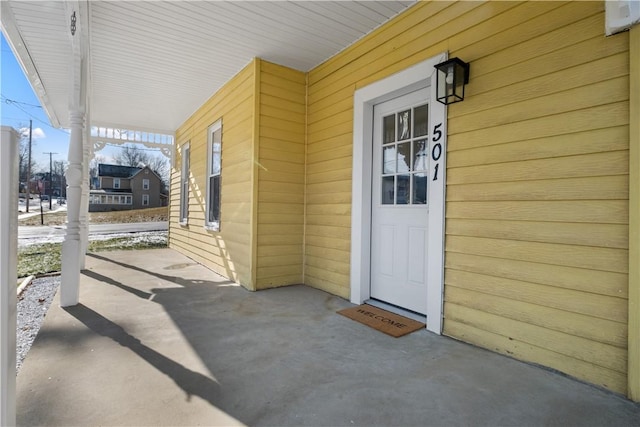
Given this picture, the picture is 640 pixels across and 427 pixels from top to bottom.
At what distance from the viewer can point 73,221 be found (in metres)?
3.17

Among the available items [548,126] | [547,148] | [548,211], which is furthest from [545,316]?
[548,126]

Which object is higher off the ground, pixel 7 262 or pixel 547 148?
pixel 547 148

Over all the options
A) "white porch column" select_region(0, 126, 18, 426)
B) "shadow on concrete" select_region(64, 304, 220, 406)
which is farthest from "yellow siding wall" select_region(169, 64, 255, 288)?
"white porch column" select_region(0, 126, 18, 426)

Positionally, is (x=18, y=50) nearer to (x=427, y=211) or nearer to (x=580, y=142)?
(x=427, y=211)

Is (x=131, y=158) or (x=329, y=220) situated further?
(x=131, y=158)

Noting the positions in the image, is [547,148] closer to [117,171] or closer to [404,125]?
[404,125]

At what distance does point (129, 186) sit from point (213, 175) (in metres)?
33.5

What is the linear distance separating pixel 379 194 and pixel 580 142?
169 centimetres

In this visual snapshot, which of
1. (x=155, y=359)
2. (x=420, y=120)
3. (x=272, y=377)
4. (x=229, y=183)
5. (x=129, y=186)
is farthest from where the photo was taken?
(x=129, y=186)

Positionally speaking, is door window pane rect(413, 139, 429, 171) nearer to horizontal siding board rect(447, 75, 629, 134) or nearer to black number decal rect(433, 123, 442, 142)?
black number decal rect(433, 123, 442, 142)

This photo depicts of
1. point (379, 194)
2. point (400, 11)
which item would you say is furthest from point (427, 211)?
point (400, 11)


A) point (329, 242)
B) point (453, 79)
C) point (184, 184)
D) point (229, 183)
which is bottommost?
point (329, 242)

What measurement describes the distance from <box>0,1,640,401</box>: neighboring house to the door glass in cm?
2

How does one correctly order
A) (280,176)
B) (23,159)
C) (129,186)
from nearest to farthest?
(280,176), (23,159), (129,186)
